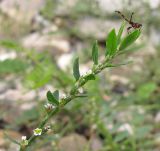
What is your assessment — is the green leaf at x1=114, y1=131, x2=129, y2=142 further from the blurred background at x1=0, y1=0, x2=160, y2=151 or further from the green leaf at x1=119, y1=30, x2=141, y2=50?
the green leaf at x1=119, y1=30, x2=141, y2=50

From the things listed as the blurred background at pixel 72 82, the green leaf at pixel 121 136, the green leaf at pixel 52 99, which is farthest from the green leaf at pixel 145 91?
the green leaf at pixel 52 99

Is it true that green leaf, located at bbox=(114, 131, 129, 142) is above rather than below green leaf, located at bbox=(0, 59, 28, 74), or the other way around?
below

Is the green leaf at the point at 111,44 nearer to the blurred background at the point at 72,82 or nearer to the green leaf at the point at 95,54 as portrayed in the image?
the green leaf at the point at 95,54

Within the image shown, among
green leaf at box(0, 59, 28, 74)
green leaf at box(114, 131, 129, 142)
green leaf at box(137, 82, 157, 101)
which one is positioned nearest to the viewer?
green leaf at box(0, 59, 28, 74)

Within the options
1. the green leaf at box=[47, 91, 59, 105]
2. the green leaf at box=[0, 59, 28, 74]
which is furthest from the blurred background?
the green leaf at box=[47, 91, 59, 105]

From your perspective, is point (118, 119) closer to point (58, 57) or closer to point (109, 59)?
point (58, 57)

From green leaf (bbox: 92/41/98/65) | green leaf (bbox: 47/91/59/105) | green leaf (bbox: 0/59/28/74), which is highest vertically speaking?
green leaf (bbox: 0/59/28/74)

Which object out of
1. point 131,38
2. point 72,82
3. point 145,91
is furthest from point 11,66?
point 131,38

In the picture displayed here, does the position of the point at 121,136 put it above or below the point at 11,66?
below

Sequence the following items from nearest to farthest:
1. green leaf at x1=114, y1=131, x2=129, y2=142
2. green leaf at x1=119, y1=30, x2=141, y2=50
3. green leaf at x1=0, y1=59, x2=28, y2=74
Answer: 1. green leaf at x1=119, y1=30, x2=141, y2=50
2. green leaf at x1=0, y1=59, x2=28, y2=74
3. green leaf at x1=114, y1=131, x2=129, y2=142

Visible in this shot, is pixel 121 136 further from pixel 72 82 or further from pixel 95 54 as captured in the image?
pixel 95 54

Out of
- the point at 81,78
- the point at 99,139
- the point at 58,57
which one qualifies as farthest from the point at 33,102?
the point at 81,78
